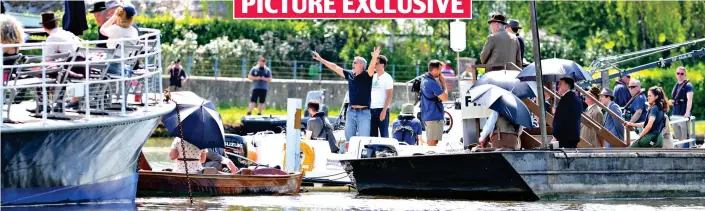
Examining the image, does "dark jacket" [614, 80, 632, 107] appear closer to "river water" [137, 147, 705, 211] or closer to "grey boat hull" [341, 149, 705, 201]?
"grey boat hull" [341, 149, 705, 201]

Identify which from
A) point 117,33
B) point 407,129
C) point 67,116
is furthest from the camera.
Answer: point 407,129

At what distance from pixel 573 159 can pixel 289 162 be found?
408 cm

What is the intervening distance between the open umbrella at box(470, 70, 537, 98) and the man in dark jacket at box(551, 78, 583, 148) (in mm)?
414

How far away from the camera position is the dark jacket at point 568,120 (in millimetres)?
21734

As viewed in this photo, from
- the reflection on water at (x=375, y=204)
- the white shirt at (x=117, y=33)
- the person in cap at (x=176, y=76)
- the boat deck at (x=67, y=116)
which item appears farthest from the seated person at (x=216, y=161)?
the person in cap at (x=176, y=76)

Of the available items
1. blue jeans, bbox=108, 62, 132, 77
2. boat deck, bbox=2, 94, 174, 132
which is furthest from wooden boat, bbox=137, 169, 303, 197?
blue jeans, bbox=108, 62, 132, 77

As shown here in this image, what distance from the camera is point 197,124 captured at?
71.2ft

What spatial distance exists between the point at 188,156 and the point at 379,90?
4.93 meters

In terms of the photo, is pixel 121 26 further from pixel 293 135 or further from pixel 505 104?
pixel 505 104

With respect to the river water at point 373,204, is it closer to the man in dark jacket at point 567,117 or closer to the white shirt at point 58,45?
the man in dark jacket at point 567,117

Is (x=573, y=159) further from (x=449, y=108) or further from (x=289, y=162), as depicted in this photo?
(x=449, y=108)

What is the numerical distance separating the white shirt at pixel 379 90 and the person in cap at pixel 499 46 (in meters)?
2.87

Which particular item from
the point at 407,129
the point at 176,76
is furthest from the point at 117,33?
the point at 176,76

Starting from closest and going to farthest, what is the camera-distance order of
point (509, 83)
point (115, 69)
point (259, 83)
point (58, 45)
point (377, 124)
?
1. point (58, 45)
2. point (115, 69)
3. point (509, 83)
4. point (377, 124)
5. point (259, 83)
